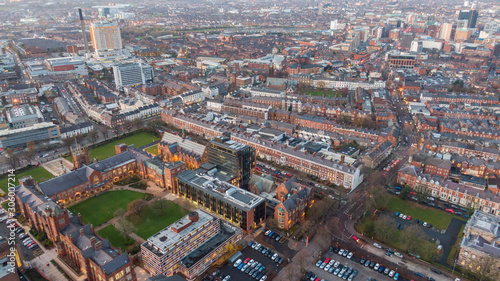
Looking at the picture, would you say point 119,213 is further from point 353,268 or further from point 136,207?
point 353,268

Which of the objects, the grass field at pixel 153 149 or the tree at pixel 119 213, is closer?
the tree at pixel 119 213

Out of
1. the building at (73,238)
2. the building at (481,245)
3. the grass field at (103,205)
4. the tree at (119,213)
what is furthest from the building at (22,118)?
the building at (481,245)

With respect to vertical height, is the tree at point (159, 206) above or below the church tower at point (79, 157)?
below

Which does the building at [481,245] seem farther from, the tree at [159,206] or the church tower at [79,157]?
the church tower at [79,157]

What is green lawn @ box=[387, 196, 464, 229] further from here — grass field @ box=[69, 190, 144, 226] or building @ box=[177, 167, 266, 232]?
grass field @ box=[69, 190, 144, 226]

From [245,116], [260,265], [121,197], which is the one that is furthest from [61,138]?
[260,265]

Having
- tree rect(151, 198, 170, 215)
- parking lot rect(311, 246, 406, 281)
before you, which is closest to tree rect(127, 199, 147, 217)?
tree rect(151, 198, 170, 215)
